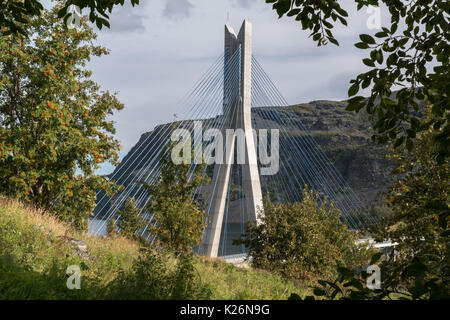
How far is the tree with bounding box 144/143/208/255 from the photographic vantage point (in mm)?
14570

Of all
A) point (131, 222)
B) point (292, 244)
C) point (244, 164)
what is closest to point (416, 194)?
point (292, 244)

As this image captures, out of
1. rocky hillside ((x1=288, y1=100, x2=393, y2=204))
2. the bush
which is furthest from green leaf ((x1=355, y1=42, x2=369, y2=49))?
rocky hillside ((x1=288, y1=100, x2=393, y2=204))

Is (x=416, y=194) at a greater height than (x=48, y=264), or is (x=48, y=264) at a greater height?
(x=416, y=194)

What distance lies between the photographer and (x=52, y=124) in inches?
434

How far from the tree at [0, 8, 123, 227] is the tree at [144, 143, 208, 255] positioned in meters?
2.50

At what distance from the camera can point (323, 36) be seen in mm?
3258

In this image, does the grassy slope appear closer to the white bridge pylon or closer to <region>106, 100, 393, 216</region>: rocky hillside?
the white bridge pylon

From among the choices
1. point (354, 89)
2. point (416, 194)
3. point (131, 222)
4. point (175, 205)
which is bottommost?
point (131, 222)

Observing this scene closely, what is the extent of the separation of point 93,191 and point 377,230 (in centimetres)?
891

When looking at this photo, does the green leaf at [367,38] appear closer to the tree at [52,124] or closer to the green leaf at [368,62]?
the green leaf at [368,62]

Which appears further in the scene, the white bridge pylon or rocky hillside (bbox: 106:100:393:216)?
rocky hillside (bbox: 106:100:393:216)

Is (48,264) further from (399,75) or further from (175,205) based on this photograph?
(175,205)

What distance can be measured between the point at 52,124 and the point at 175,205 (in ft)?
18.1
